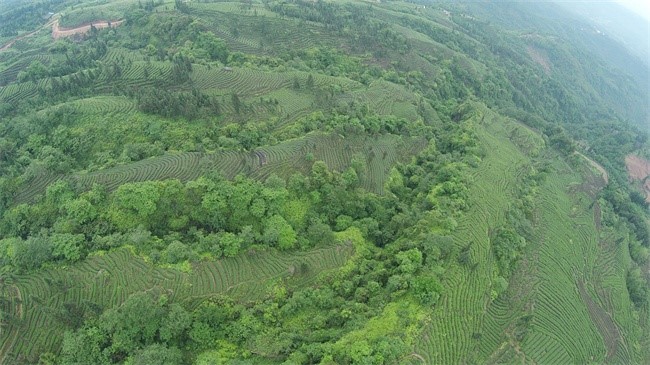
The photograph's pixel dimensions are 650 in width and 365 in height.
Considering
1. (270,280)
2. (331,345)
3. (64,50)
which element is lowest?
(64,50)

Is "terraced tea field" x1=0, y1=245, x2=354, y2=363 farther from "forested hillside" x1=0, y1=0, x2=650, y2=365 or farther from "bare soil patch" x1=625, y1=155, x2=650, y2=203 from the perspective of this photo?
"bare soil patch" x1=625, y1=155, x2=650, y2=203

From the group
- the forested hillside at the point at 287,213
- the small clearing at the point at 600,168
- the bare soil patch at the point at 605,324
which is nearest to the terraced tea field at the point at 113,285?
the forested hillside at the point at 287,213

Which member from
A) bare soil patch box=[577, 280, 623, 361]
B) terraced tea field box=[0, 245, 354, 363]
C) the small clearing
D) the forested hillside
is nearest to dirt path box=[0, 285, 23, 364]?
terraced tea field box=[0, 245, 354, 363]

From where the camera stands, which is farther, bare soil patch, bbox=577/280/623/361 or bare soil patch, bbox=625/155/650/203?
bare soil patch, bbox=625/155/650/203

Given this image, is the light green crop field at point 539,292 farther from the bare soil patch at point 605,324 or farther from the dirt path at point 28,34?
the dirt path at point 28,34

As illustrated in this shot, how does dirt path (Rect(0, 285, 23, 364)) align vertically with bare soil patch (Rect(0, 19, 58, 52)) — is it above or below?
above

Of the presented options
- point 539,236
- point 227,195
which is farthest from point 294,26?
point 539,236

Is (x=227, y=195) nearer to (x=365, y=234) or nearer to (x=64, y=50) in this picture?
(x=365, y=234)
